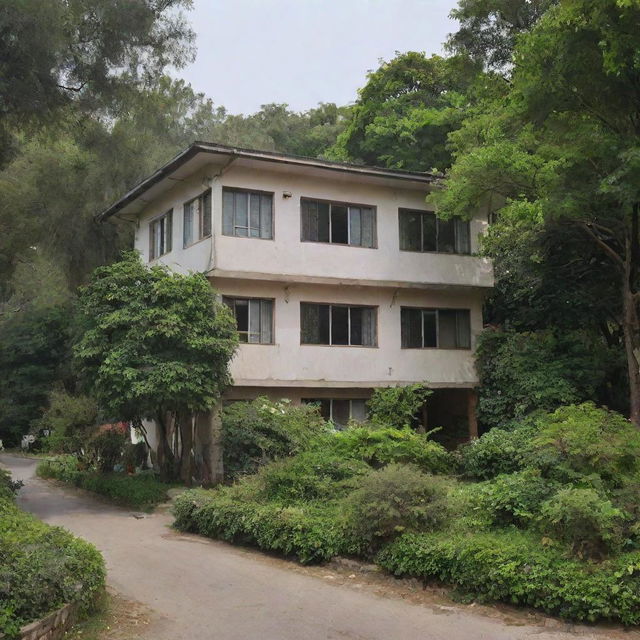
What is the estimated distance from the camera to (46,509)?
1666 cm

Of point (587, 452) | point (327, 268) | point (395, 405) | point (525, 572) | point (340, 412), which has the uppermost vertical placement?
point (327, 268)

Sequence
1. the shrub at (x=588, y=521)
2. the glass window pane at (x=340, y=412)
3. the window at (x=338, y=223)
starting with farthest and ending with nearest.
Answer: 1. the glass window pane at (x=340, y=412)
2. the window at (x=338, y=223)
3. the shrub at (x=588, y=521)

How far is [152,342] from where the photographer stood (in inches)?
642

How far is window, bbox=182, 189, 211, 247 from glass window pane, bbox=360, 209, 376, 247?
→ 4.42 meters

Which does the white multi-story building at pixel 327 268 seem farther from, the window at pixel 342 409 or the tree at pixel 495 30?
the tree at pixel 495 30

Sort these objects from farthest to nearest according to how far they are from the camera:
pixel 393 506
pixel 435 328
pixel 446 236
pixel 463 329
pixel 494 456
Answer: pixel 463 329, pixel 446 236, pixel 435 328, pixel 494 456, pixel 393 506

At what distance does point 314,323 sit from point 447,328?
4518 mm

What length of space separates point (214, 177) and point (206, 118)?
35.5m

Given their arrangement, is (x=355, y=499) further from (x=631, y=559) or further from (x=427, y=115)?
(x=427, y=115)

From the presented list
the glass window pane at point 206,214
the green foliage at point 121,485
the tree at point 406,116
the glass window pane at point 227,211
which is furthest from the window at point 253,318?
the tree at point 406,116

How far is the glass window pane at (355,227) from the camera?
20.5m

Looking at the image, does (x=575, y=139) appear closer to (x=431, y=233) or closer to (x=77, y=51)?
(x=431, y=233)

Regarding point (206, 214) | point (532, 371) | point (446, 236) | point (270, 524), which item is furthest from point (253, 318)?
point (270, 524)

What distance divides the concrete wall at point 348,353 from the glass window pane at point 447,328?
257mm
